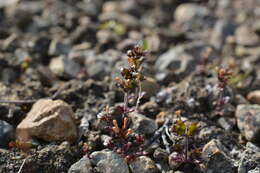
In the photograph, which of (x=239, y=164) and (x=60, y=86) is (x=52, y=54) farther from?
(x=239, y=164)

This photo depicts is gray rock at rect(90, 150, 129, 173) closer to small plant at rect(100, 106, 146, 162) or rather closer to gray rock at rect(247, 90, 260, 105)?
small plant at rect(100, 106, 146, 162)

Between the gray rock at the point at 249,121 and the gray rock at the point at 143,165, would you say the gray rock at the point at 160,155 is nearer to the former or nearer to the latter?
the gray rock at the point at 143,165

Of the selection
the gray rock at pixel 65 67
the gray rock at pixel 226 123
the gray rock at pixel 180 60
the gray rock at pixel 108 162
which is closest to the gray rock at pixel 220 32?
the gray rock at pixel 180 60

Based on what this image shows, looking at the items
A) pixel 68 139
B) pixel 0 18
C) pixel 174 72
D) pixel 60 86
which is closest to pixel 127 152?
pixel 68 139

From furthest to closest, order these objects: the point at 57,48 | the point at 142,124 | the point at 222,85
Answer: the point at 57,48
the point at 222,85
the point at 142,124

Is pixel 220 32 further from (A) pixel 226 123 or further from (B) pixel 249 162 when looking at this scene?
(B) pixel 249 162

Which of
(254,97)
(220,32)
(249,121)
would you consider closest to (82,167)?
(249,121)
